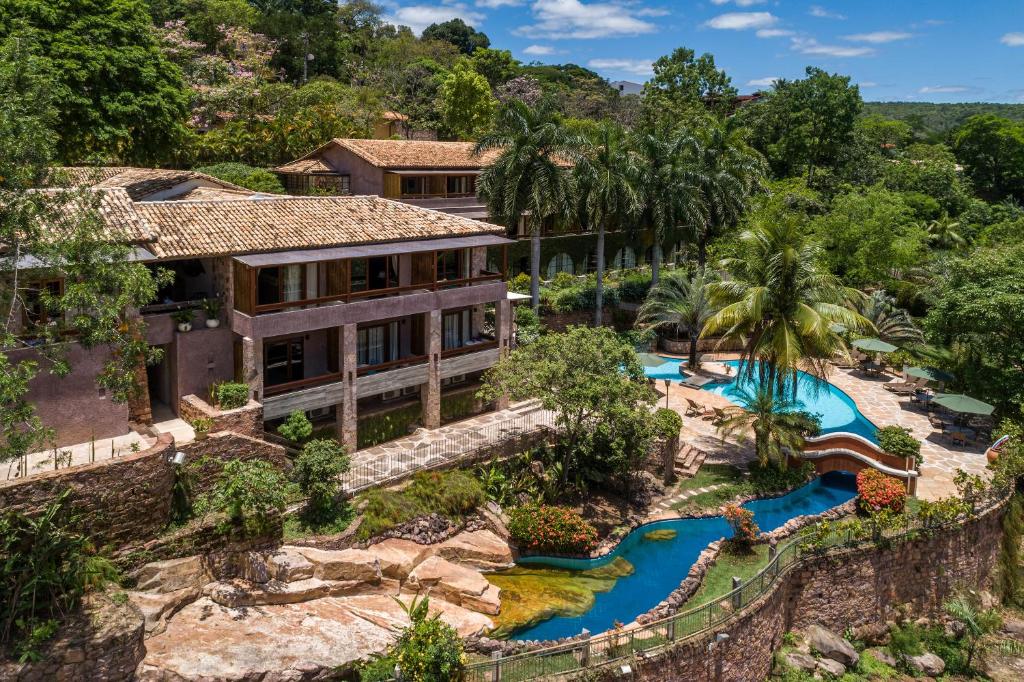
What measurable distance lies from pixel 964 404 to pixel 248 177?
41713mm

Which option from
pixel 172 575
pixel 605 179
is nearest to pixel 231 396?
pixel 172 575

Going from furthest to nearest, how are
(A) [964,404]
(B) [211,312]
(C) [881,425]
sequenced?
(C) [881,425]
(A) [964,404]
(B) [211,312]

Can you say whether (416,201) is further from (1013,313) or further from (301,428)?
(1013,313)

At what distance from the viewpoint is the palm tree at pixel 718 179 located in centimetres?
5284

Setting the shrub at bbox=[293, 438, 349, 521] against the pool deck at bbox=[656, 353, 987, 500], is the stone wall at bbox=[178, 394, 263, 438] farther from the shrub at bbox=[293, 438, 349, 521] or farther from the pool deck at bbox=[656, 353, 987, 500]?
the pool deck at bbox=[656, 353, 987, 500]

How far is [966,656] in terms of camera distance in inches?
1096

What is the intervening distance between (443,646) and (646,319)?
36.3 meters

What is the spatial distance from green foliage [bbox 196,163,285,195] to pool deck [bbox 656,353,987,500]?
2653cm

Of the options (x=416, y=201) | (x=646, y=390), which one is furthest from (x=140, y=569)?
(x=416, y=201)

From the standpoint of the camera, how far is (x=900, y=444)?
107 feet

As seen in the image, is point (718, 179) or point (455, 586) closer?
point (455, 586)

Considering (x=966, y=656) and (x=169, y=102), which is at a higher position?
(x=169, y=102)

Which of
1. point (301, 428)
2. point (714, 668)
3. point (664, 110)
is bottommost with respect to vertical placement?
point (714, 668)

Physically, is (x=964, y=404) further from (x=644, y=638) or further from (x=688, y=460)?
(x=644, y=638)
